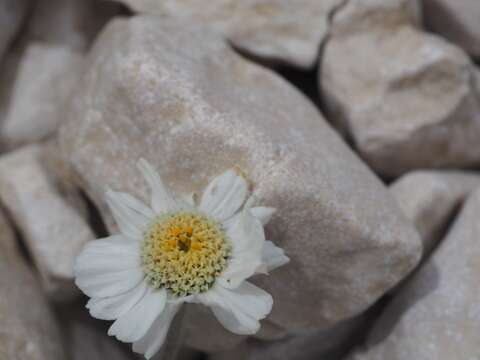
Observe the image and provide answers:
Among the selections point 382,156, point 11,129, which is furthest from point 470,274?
point 11,129

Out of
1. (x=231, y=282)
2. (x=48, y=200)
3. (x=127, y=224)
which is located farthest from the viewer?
(x=48, y=200)

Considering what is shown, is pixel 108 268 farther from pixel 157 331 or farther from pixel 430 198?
pixel 430 198

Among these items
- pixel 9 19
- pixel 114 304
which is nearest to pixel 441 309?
pixel 114 304

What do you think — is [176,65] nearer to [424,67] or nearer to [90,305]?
[90,305]

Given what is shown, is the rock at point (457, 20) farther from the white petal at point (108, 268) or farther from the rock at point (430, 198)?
the white petal at point (108, 268)

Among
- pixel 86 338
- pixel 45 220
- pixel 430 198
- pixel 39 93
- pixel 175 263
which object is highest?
pixel 175 263

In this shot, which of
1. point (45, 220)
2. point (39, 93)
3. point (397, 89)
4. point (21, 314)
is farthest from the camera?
point (39, 93)

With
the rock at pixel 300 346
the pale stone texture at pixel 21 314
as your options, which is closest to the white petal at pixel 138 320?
the pale stone texture at pixel 21 314

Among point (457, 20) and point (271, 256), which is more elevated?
point (271, 256)
